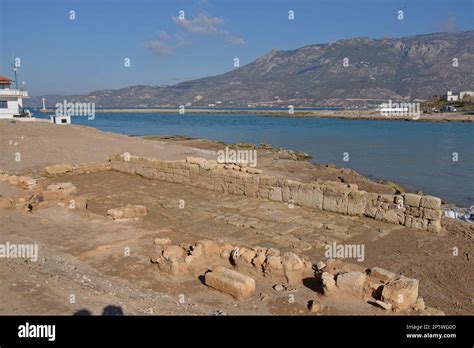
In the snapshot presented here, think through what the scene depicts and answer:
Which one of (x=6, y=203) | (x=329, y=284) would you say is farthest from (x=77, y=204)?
(x=329, y=284)

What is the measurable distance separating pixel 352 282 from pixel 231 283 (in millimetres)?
1728

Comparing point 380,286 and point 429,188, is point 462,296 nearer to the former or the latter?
point 380,286

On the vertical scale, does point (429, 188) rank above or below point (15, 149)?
below

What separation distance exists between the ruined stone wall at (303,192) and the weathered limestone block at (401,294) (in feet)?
13.1

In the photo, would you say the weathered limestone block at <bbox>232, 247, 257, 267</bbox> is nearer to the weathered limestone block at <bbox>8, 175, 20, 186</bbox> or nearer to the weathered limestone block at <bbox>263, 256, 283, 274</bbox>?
the weathered limestone block at <bbox>263, 256, 283, 274</bbox>

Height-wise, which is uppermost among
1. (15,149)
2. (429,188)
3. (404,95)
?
(404,95)

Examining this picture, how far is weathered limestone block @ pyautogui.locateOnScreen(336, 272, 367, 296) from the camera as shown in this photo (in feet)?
19.0

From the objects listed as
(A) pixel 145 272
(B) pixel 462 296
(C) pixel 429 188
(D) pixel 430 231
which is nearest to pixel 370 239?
(D) pixel 430 231

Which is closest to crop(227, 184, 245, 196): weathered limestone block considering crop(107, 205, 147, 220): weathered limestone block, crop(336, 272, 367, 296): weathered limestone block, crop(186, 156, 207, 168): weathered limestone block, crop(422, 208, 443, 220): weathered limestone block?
crop(186, 156, 207, 168): weathered limestone block

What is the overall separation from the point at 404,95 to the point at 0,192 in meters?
184

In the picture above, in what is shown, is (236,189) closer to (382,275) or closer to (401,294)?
(382,275)

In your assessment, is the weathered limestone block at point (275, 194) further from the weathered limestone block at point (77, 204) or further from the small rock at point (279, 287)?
the small rock at point (279, 287)

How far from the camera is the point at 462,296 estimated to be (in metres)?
6.38

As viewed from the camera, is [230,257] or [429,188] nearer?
[230,257]
